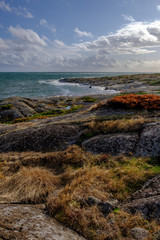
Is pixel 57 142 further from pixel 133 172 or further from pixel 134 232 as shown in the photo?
pixel 134 232

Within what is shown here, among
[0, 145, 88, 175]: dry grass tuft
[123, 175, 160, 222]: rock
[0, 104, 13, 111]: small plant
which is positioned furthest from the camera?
[0, 104, 13, 111]: small plant

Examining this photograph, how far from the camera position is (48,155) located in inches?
402

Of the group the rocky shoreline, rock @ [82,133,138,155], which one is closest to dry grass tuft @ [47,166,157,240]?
the rocky shoreline

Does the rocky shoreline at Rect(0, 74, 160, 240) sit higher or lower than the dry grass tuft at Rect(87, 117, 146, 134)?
lower

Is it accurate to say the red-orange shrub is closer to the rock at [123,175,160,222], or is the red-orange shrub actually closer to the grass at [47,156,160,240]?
the grass at [47,156,160,240]

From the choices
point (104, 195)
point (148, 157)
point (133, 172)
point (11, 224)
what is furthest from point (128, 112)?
point (11, 224)

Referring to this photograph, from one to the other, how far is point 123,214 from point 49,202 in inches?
101

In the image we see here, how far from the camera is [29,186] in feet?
22.4

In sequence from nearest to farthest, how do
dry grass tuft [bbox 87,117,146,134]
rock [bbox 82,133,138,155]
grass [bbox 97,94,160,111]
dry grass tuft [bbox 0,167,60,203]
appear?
dry grass tuft [bbox 0,167,60,203] → rock [bbox 82,133,138,155] → dry grass tuft [bbox 87,117,146,134] → grass [bbox 97,94,160,111]

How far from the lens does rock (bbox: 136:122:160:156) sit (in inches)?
357

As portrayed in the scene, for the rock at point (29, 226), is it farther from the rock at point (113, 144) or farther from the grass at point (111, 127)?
the grass at point (111, 127)

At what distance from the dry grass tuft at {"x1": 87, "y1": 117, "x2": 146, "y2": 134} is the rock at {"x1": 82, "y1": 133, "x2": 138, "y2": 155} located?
2.34 feet

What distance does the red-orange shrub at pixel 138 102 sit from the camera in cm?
1449

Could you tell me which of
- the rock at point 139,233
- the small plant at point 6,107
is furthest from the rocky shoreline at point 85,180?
the small plant at point 6,107
